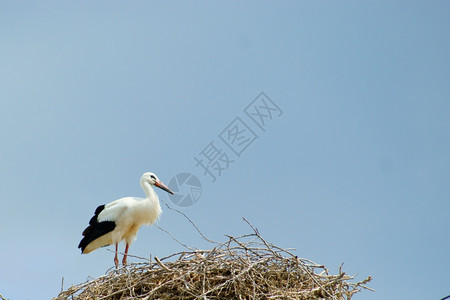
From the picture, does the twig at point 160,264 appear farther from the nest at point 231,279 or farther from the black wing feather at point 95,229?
the black wing feather at point 95,229

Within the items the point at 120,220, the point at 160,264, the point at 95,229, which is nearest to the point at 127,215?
the point at 120,220

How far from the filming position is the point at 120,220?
10.5m

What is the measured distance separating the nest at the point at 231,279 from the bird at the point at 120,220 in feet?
12.2

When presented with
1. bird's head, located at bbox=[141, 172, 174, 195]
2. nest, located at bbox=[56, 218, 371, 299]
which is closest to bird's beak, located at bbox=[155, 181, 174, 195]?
bird's head, located at bbox=[141, 172, 174, 195]

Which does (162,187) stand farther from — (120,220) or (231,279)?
(231,279)

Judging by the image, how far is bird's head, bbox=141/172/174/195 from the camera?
1102cm

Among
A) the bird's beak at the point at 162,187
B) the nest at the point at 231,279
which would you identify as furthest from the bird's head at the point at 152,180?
the nest at the point at 231,279

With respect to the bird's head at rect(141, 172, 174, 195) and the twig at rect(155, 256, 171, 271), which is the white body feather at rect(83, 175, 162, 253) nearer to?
the bird's head at rect(141, 172, 174, 195)

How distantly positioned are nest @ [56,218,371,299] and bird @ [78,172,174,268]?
371 cm

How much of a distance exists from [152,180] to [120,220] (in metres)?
0.85

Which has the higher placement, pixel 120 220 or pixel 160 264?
pixel 120 220

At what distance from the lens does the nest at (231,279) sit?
6223 mm

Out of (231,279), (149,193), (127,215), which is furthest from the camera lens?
(149,193)

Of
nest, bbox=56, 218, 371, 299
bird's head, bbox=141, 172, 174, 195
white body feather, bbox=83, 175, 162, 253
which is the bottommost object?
nest, bbox=56, 218, 371, 299
